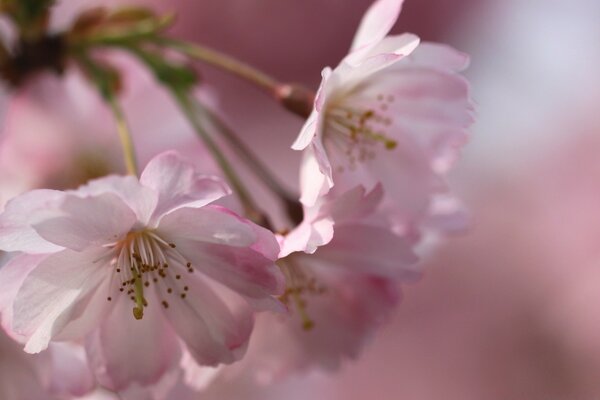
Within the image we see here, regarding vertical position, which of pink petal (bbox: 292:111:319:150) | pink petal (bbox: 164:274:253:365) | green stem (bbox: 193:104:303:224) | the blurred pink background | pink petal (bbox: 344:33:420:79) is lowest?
the blurred pink background

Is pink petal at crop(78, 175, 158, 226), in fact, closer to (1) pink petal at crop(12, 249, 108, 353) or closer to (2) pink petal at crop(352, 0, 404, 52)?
(1) pink petal at crop(12, 249, 108, 353)

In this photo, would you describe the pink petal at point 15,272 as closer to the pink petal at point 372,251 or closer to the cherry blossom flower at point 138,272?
the cherry blossom flower at point 138,272

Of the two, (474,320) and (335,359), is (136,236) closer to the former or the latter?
(335,359)

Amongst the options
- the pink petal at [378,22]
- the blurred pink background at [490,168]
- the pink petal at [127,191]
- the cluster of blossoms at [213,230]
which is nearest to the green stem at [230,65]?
the cluster of blossoms at [213,230]

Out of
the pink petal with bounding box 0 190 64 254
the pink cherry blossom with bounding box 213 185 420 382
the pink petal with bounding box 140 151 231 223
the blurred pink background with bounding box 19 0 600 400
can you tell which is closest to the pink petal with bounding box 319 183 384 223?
the pink cherry blossom with bounding box 213 185 420 382

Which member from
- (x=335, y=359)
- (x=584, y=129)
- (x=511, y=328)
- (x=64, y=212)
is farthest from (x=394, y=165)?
(x=584, y=129)

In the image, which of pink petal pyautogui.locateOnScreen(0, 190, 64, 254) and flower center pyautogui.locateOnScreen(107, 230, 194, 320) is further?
flower center pyautogui.locateOnScreen(107, 230, 194, 320)

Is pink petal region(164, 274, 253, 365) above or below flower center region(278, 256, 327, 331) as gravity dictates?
above
